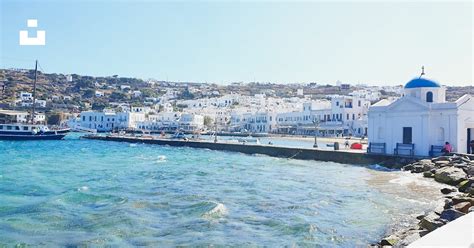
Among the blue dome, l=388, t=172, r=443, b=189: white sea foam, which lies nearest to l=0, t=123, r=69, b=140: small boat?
the blue dome

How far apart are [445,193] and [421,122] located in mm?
10772

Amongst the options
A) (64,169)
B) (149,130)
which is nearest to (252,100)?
(149,130)

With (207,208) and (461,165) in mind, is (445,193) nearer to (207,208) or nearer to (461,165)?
(461,165)

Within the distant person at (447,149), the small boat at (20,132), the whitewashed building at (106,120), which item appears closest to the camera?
the distant person at (447,149)

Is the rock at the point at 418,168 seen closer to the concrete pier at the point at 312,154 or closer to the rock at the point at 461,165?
the rock at the point at 461,165

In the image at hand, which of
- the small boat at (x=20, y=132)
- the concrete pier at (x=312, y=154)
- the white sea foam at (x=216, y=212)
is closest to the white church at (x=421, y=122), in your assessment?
the concrete pier at (x=312, y=154)

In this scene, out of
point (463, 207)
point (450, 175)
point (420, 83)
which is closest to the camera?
point (463, 207)

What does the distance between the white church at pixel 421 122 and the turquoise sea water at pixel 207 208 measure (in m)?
4.31

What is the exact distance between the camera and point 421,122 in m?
25.9

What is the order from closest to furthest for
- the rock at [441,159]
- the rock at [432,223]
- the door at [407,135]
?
the rock at [432,223] → the rock at [441,159] → the door at [407,135]

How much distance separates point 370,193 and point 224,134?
272 ft

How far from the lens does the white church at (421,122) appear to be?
986 inches

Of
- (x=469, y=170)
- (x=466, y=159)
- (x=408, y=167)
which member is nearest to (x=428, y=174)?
(x=469, y=170)

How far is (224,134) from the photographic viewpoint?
99312 millimetres
